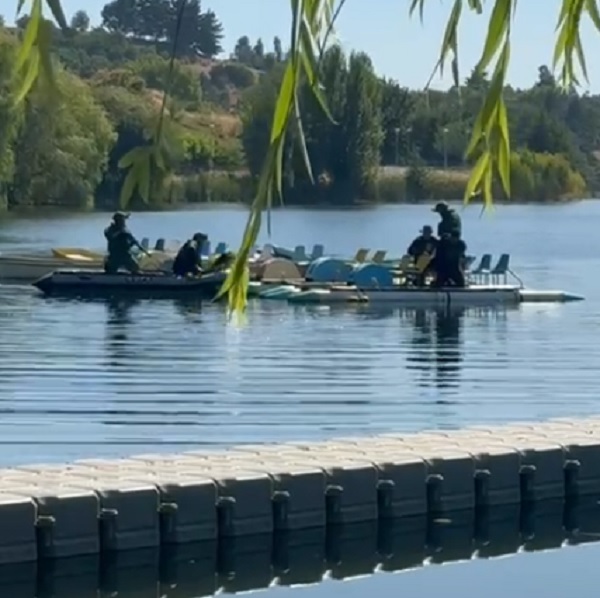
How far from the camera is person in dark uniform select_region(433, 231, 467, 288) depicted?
30.0 meters

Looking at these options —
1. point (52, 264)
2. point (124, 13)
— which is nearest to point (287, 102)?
point (124, 13)

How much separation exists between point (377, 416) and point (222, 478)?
624 centimetres

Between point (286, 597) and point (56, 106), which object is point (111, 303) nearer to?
point (286, 597)

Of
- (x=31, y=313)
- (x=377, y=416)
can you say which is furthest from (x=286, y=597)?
(x=31, y=313)

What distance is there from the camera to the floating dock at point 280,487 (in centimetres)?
1131

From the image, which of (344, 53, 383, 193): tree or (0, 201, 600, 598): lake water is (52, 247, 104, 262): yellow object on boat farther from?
(344, 53, 383, 193): tree

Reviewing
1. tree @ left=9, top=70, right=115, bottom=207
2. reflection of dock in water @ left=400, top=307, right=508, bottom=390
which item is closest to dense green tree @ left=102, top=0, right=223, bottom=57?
reflection of dock in water @ left=400, top=307, right=508, bottom=390

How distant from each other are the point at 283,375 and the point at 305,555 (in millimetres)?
9472

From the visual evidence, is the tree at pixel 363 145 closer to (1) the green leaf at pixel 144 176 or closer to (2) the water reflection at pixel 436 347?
(2) the water reflection at pixel 436 347

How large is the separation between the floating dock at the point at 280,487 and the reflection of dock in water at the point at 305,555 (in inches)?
2.6

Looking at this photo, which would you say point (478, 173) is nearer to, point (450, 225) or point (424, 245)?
point (450, 225)

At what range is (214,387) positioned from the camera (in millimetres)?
20688

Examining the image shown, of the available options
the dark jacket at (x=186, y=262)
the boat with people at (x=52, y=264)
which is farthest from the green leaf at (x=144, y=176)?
the boat with people at (x=52, y=264)

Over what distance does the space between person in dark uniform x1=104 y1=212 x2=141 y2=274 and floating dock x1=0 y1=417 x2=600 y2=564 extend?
17.3m
